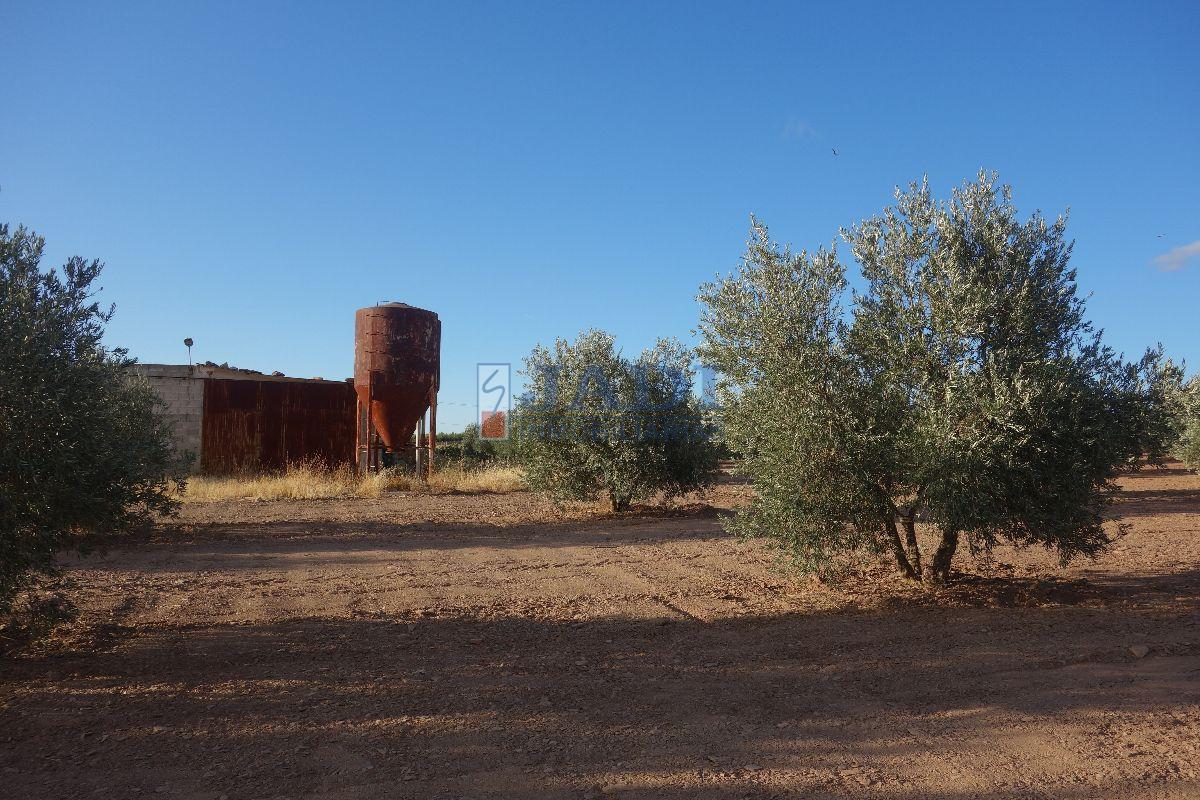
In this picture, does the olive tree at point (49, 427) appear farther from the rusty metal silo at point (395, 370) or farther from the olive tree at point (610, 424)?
the rusty metal silo at point (395, 370)

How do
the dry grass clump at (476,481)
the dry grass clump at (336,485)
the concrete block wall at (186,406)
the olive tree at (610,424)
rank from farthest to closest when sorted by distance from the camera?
the concrete block wall at (186,406) < the dry grass clump at (476,481) < the dry grass clump at (336,485) < the olive tree at (610,424)

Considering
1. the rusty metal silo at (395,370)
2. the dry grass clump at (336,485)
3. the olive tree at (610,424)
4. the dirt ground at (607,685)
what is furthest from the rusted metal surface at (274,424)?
the dirt ground at (607,685)

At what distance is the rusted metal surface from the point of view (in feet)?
84.9

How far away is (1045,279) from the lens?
7895 mm

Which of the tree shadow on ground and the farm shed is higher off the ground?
the farm shed

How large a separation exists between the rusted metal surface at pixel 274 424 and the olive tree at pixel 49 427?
20.3 metres

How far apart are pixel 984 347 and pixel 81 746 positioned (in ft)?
26.7

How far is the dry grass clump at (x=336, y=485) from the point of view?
20.4m

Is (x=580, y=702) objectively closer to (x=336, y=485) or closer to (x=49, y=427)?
(x=49, y=427)

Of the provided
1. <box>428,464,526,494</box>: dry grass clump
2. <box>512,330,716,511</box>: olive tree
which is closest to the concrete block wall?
<box>428,464,526,494</box>: dry grass clump

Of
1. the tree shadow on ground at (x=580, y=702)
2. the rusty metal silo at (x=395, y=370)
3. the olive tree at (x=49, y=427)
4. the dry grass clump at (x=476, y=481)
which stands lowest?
the tree shadow on ground at (x=580, y=702)

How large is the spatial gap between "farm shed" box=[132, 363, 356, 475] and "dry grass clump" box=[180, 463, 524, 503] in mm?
1359

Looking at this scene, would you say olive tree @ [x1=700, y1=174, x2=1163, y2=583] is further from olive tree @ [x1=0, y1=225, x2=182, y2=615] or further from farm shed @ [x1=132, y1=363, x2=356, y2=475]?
farm shed @ [x1=132, y1=363, x2=356, y2=475]

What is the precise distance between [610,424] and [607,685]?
10487 millimetres
